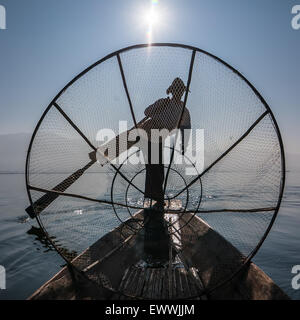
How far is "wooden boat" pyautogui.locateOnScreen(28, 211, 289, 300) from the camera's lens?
9.03 feet

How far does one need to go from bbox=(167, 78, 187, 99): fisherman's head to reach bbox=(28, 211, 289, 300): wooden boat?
10.1 ft

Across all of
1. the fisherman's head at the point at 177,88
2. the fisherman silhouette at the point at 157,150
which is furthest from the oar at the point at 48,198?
the fisherman's head at the point at 177,88

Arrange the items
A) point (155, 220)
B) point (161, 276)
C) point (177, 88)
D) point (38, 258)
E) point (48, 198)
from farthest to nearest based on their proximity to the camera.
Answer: point (38, 258) → point (155, 220) → point (177, 88) → point (48, 198) → point (161, 276)

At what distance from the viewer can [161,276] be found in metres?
3.27

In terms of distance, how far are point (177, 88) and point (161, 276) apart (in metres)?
3.32

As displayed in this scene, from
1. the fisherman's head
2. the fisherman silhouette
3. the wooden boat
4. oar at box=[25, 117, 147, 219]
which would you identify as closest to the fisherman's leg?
the fisherman silhouette

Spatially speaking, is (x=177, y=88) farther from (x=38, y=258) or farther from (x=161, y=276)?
(x=38, y=258)

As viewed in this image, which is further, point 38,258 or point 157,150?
point 38,258

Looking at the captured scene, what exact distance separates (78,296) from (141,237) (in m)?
2.65

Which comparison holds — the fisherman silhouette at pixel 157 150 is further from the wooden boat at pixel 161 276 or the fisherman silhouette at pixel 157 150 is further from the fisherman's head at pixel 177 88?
the wooden boat at pixel 161 276

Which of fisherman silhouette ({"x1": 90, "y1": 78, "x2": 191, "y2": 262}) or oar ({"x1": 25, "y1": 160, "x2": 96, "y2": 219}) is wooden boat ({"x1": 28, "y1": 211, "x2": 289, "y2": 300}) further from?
oar ({"x1": 25, "y1": 160, "x2": 96, "y2": 219})

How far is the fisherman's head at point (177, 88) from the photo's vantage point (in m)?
3.85

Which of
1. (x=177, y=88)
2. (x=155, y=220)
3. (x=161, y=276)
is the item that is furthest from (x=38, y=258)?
(x=177, y=88)

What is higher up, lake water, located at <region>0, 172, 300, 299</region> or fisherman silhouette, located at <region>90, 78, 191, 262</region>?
fisherman silhouette, located at <region>90, 78, 191, 262</region>
